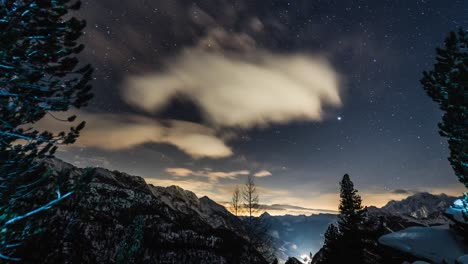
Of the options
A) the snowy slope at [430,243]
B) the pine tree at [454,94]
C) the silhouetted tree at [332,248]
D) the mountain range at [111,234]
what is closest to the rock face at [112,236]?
the mountain range at [111,234]

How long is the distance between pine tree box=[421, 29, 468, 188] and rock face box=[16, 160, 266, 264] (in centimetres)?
1364

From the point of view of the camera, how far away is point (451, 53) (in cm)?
1020

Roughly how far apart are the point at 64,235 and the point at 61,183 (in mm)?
1772

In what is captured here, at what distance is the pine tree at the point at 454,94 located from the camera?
375 inches

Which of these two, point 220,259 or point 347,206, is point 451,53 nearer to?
point 347,206

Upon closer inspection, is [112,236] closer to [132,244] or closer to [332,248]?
[132,244]

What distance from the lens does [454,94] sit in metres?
9.66

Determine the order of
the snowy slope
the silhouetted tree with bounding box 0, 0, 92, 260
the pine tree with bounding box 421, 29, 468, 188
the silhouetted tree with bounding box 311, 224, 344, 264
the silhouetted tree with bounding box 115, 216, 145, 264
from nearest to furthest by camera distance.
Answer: the silhouetted tree with bounding box 0, 0, 92, 260
the pine tree with bounding box 421, 29, 468, 188
the snowy slope
the silhouetted tree with bounding box 115, 216, 145, 264
the silhouetted tree with bounding box 311, 224, 344, 264

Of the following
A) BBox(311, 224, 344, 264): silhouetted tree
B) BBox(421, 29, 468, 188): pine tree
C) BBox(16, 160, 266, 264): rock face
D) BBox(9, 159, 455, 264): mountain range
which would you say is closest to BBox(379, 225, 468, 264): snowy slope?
BBox(9, 159, 455, 264): mountain range

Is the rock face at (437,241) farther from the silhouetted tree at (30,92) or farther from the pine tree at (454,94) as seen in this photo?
the silhouetted tree at (30,92)

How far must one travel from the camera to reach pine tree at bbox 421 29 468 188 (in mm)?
9531

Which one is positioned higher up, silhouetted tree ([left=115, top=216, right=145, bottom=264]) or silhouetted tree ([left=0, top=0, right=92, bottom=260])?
silhouetted tree ([left=0, top=0, right=92, bottom=260])

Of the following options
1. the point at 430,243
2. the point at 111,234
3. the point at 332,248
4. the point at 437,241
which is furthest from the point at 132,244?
the point at 111,234

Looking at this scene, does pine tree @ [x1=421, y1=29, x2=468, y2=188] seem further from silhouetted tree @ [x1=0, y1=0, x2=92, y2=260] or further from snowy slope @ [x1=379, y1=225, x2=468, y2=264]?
silhouetted tree @ [x1=0, y1=0, x2=92, y2=260]
